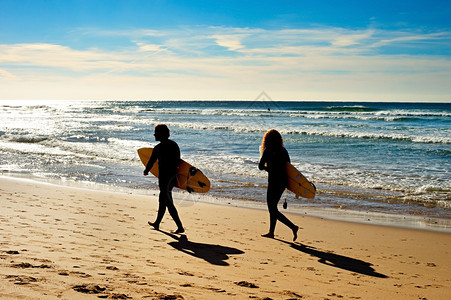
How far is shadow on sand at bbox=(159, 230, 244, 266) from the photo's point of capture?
530 centimetres

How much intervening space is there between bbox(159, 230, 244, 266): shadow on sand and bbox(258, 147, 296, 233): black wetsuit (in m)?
1.13

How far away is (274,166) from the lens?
21.7 feet

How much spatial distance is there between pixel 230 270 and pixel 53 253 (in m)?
1.96

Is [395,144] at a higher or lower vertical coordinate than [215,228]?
higher

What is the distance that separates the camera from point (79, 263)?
436 cm

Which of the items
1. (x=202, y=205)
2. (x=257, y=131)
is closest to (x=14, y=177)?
(x=202, y=205)

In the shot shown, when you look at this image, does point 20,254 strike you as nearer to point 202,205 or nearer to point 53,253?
point 53,253

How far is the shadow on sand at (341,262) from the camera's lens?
5.15 m

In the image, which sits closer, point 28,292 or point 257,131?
point 28,292

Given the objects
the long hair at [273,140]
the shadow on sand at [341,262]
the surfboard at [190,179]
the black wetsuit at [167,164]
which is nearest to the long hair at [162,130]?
the black wetsuit at [167,164]

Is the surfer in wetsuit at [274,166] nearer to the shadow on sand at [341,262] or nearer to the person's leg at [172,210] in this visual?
the shadow on sand at [341,262]

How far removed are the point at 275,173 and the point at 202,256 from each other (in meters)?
1.91

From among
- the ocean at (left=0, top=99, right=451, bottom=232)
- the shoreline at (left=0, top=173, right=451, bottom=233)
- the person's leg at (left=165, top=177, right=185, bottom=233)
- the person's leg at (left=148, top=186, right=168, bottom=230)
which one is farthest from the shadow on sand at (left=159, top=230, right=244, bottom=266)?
the ocean at (left=0, top=99, right=451, bottom=232)

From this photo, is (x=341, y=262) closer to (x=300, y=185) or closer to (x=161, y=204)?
(x=300, y=185)
